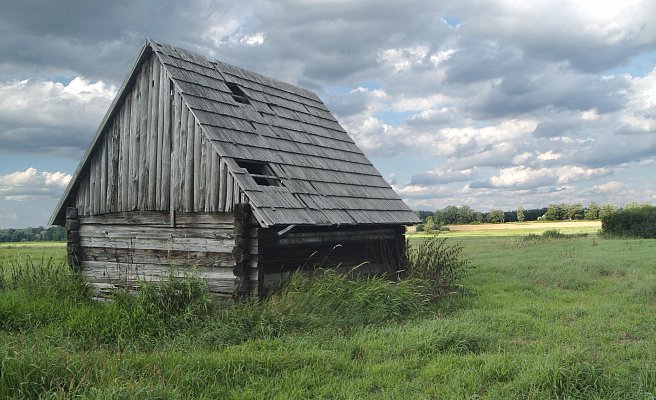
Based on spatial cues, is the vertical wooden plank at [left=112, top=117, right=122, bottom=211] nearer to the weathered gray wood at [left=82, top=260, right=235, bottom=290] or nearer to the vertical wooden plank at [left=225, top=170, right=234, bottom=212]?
the weathered gray wood at [left=82, top=260, right=235, bottom=290]

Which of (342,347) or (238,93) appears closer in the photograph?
(342,347)

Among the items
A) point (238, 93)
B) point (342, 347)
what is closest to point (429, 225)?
point (238, 93)

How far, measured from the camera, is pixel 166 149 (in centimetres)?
1162

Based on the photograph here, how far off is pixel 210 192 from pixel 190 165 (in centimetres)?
84

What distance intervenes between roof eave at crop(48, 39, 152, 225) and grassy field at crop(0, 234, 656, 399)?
304 cm

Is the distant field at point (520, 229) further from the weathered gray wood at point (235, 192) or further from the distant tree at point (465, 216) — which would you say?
the weathered gray wood at point (235, 192)

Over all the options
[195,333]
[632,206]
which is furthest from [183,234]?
[632,206]

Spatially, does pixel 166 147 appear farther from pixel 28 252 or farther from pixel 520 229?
pixel 520 229

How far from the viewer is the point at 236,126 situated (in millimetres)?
11820

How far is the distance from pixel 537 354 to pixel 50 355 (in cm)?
618

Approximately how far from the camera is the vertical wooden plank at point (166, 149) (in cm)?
1152

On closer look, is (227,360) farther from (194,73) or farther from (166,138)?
(194,73)

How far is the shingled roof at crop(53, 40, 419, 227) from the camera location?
35.4ft


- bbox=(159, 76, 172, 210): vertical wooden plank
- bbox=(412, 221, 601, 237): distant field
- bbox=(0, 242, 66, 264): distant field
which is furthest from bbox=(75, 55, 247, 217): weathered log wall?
bbox=(412, 221, 601, 237): distant field
